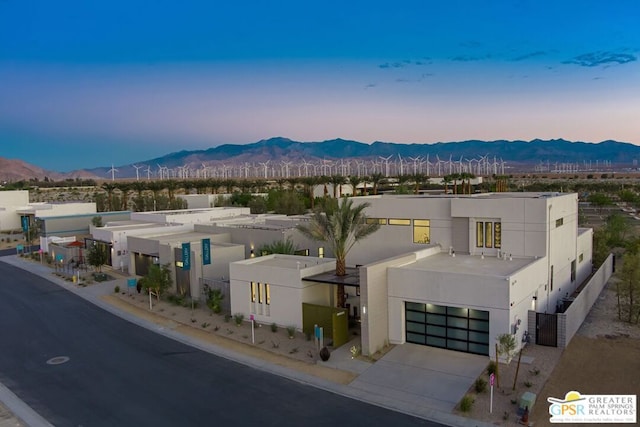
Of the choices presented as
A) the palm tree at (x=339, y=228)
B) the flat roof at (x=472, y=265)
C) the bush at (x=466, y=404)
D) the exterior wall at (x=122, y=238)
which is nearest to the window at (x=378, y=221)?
the palm tree at (x=339, y=228)

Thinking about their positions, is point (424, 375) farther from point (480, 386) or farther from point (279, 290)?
point (279, 290)

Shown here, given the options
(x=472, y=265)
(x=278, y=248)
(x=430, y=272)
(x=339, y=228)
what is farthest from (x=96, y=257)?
(x=472, y=265)

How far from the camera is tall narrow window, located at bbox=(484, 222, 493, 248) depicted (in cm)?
2709

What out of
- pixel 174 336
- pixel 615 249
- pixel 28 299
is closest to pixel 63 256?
pixel 28 299

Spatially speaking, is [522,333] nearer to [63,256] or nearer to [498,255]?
[498,255]

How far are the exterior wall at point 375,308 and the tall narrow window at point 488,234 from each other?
7038 mm

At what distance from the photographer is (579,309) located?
24.3 m

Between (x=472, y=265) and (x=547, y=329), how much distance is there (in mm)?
4360

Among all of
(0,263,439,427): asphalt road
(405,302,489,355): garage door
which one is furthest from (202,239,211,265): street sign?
(405,302,489,355): garage door

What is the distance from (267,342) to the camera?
2350 centimetres

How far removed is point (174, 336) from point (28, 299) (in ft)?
51.0

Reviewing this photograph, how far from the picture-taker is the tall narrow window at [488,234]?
27094mm

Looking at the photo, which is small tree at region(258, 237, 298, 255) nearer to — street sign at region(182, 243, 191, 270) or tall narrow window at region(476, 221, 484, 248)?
street sign at region(182, 243, 191, 270)

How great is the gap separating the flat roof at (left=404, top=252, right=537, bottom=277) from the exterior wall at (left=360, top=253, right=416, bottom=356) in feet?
4.97
